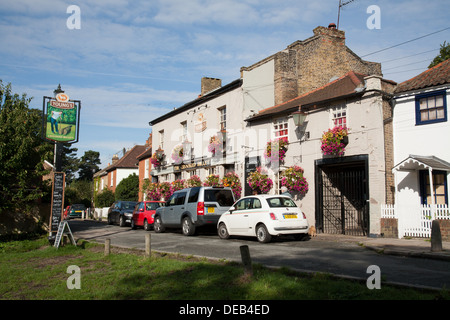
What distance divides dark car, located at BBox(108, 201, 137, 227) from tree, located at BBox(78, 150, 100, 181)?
63.2 metres

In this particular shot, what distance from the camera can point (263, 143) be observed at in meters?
20.4

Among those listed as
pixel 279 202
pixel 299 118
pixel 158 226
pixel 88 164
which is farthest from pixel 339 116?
pixel 88 164

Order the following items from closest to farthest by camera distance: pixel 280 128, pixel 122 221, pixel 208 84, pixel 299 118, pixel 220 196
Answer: pixel 220 196
pixel 299 118
pixel 280 128
pixel 122 221
pixel 208 84

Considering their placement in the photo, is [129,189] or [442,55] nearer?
[442,55]

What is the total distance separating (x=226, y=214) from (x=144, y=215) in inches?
300

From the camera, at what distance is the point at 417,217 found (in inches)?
530

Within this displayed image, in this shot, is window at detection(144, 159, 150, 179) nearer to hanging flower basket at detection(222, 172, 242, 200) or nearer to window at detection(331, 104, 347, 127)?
hanging flower basket at detection(222, 172, 242, 200)

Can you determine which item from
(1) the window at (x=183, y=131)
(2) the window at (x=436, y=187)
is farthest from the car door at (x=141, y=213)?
(2) the window at (x=436, y=187)

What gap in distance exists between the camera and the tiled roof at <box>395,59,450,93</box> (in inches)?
558

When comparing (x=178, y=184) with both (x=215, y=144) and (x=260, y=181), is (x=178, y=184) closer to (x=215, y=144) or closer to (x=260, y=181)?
(x=215, y=144)

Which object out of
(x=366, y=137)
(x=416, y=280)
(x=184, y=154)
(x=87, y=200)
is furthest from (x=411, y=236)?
(x=87, y=200)

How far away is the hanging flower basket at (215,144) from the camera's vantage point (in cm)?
2336
